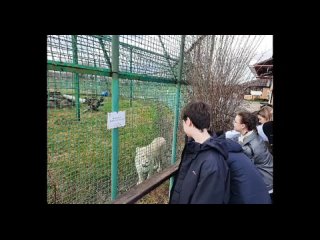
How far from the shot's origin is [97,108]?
6.30 feet

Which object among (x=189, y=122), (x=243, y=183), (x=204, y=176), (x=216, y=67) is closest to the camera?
(x=204, y=176)

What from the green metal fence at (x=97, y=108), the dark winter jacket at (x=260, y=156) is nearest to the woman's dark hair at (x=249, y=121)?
the dark winter jacket at (x=260, y=156)

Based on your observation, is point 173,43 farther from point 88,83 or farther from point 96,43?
point 88,83

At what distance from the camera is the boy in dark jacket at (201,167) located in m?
1.51

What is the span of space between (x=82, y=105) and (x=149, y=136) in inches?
49.6

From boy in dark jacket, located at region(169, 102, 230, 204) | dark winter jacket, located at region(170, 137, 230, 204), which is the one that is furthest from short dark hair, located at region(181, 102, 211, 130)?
dark winter jacket, located at region(170, 137, 230, 204)

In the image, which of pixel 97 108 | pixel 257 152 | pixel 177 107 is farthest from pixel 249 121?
pixel 97 108

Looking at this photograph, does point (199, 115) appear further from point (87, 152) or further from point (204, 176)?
point (87, 152)

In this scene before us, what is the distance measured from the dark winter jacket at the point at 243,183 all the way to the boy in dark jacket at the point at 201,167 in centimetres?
13

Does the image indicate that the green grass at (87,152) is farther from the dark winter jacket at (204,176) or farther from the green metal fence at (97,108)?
the dark winter jacket at (204,176)

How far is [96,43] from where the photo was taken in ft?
6.07

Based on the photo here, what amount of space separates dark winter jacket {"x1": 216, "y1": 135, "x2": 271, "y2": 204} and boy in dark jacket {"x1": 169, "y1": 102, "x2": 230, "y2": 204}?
0.44 feet

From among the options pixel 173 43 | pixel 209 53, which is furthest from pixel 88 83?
pixel 209 53

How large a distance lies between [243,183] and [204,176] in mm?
399
